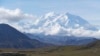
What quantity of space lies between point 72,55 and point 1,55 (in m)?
74.1

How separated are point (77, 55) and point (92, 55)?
376 inches

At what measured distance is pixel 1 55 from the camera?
4537 inches

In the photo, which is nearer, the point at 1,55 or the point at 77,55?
the point at 1,55

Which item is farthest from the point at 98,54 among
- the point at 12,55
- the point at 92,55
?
the point at 12,55

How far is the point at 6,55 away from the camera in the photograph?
4577 inches

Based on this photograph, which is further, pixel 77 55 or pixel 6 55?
pixel 77 55

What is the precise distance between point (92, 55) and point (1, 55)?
260ft

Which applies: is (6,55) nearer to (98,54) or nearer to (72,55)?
(72,55)

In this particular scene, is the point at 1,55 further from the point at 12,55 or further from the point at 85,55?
the point at 85,55

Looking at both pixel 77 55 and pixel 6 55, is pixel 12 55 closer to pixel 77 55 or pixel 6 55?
pixel 6 55

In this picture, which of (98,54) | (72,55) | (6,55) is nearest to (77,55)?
(72,55)

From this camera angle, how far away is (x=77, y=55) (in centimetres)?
17812

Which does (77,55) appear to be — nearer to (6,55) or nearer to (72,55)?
(72,55)

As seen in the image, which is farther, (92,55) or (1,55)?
(92,55)
